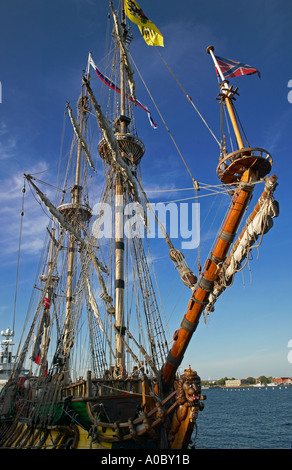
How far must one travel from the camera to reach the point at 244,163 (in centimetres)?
864

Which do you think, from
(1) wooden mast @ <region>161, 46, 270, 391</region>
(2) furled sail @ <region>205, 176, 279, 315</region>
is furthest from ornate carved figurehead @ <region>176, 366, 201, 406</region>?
(2) furled sail @ <region>205, 176, 279, 315</region>

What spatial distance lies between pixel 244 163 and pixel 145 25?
1120cm

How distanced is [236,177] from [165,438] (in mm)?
7799

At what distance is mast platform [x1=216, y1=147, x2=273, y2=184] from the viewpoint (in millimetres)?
8430

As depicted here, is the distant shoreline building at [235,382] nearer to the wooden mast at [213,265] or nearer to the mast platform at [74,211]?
the mast platform at [74,211]

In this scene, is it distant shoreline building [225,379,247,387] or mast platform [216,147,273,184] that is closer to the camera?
mast platform [216,147,273,184]

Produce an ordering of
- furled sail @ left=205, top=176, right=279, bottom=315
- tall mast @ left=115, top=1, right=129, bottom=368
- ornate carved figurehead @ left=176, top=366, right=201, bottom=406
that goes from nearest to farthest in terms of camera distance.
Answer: furled sail @ left=205, top=176, right=279, bottom=315 → ornate carved figurehead @ left=176, top=366, right=201, bottom=406 → tall mast @ left=115, top=1, right=129, bottom=368

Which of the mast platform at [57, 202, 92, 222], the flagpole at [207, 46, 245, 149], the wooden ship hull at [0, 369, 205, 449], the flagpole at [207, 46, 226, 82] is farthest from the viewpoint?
the mast platform at [57, 202, 92, 222]

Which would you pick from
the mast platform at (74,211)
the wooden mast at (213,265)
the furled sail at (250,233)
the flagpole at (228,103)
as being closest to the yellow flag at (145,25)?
the flagpole at (228,103)

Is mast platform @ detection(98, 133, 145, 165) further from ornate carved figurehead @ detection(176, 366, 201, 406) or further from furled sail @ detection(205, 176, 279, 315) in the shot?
ornate carved figurehead @ detection(176, 366, 201, 406)

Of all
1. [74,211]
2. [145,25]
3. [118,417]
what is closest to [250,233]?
[118,417]

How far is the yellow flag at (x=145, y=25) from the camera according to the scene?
14.9 m

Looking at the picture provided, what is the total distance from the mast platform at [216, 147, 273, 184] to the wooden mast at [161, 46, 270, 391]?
109 mm
